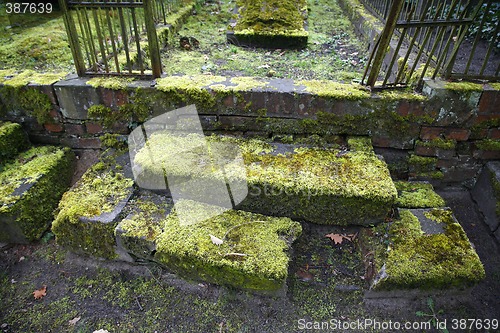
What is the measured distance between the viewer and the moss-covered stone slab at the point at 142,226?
205 cm

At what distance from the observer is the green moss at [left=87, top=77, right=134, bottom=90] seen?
102 inches

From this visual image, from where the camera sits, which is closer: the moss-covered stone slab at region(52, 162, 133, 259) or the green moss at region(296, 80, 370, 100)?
the moss-covered stone slab at region(52, 162, 133, 259)

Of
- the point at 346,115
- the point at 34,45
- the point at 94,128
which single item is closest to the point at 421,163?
the point at 346,115

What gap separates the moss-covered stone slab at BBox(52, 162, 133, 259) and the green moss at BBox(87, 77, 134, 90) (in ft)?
2.39

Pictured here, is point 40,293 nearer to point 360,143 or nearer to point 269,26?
point 360,143

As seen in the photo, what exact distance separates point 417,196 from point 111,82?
253 centimetres

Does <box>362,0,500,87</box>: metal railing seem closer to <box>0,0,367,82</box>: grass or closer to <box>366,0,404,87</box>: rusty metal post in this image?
<box>366,0,404,87</box>: rusty metal post

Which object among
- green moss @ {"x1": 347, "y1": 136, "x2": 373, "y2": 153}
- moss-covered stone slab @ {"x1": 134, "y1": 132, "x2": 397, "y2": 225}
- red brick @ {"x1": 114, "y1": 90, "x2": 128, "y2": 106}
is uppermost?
red brick @ {"x1": 114, "y1": 90, "x2": 128, "y2": 106}

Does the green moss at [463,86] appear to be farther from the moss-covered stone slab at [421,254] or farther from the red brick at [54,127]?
the red brick at [54,127]

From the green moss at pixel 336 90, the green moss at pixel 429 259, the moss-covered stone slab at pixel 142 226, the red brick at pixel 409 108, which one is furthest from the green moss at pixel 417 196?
the moss-covered stone slab at pixel 142 226

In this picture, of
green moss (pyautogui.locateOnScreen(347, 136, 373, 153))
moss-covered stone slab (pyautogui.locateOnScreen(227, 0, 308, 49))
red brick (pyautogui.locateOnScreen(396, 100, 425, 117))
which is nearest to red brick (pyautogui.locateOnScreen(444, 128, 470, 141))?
red brick (pyautogui.locateOnScreen(396, 100, 425, 117))

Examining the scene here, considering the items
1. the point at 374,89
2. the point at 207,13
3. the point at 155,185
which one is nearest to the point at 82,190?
the point at 155,185

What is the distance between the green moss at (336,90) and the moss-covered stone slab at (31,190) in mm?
2076

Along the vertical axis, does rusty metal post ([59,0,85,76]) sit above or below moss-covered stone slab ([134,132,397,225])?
above
